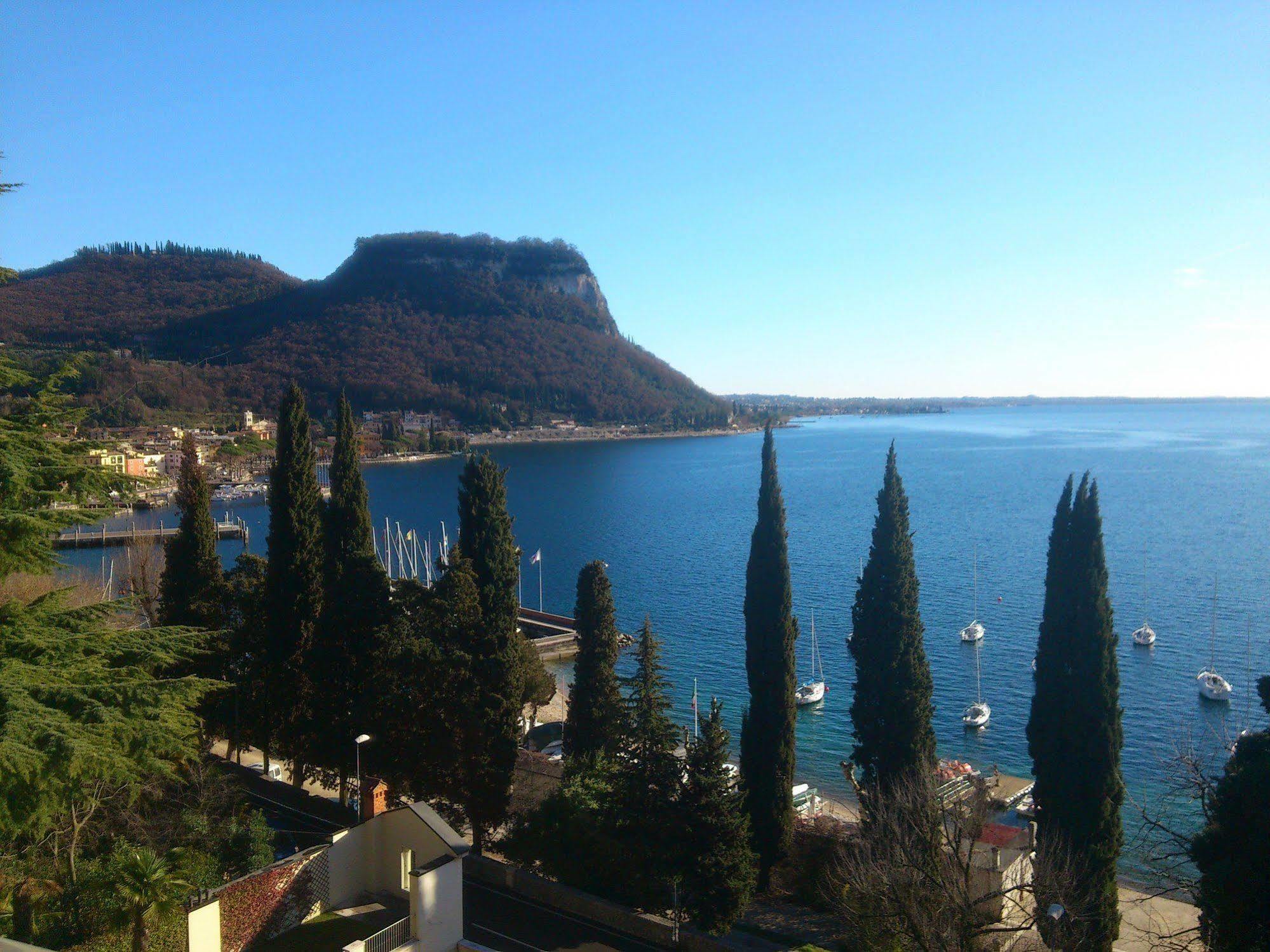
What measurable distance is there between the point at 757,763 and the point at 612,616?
3826 mm

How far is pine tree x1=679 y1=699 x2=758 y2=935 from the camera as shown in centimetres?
1023

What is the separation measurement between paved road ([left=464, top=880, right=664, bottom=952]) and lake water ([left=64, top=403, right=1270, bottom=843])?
39.1ft

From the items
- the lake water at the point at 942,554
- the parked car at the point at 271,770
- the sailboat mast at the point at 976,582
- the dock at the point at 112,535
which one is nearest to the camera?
the parked car at the point at 271,770

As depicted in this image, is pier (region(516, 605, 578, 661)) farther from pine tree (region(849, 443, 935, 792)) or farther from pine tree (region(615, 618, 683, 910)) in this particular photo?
pine tree (region(615, 618, 683, 910))

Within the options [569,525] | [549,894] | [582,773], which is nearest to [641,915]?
[549,894]

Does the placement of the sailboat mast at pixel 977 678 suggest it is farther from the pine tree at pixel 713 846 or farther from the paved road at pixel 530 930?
the paved road at pixel 530 930

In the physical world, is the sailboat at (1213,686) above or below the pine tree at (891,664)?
below

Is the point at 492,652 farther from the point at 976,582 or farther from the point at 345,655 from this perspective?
the point at 976,582

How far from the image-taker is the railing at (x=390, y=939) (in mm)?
8375

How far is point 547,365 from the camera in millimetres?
162500

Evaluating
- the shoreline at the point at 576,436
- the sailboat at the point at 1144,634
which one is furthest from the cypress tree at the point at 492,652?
the shoreline at the point at 576,436

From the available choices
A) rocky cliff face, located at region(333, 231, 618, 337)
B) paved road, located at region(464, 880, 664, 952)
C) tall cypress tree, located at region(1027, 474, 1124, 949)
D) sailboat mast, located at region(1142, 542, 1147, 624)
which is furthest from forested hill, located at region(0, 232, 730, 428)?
tall cypress tree, located at region(1027, 474, 1124, 949)

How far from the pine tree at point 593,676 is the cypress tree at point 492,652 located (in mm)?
1381

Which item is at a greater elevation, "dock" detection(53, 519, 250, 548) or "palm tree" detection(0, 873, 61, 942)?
"palm tree" detection(0, 873, 61, 942)
